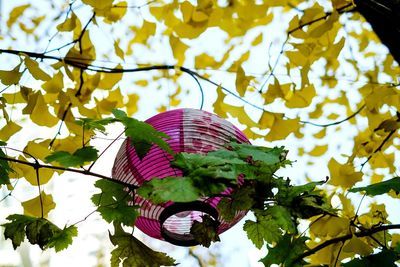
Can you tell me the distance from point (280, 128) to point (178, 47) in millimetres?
346

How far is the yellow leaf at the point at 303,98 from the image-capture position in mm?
1049

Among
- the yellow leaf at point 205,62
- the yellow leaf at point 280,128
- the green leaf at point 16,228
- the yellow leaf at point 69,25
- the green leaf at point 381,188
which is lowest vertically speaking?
the green leaf at point 381,188

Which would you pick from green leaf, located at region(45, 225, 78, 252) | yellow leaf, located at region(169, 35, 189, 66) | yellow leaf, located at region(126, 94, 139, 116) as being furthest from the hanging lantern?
yellow leaf, located at region(126, 94, 139, 116)

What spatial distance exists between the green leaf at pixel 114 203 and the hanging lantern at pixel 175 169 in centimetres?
6

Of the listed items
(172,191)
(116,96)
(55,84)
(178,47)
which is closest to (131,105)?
(116,96)

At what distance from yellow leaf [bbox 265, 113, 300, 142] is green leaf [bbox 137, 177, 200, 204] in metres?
0.55

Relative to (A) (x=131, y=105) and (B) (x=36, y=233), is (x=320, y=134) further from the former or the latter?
(B) (x=36, y=233)

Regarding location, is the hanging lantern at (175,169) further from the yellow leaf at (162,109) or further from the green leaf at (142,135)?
the yellow leaf at (162,109)

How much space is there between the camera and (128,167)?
0.68m

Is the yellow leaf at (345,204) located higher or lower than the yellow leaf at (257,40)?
lower

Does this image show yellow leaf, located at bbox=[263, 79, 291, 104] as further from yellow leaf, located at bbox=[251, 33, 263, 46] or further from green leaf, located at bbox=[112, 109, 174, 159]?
green leaf, located at bbox=[112, 109, 174, 159]

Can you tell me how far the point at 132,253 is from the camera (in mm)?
584

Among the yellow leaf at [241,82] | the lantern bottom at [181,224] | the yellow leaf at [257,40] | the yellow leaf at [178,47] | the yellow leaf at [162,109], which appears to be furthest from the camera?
the yellow leaf at [162,109]

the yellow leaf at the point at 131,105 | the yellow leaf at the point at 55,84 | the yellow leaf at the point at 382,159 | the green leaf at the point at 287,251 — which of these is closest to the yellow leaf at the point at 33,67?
the yellow leaf at the point at 55,84
